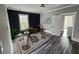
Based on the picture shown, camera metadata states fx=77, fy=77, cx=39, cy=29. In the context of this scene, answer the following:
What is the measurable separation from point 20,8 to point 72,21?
830mm

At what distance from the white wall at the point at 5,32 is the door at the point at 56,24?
0.73 m

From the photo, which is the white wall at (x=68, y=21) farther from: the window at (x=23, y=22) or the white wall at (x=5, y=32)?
the white wall at (x=5, y=32)

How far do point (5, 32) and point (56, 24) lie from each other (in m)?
0.85

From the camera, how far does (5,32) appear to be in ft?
4.08

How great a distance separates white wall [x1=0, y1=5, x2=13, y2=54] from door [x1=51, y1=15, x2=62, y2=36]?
28.7 inches

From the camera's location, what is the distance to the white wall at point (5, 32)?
1.16 meters

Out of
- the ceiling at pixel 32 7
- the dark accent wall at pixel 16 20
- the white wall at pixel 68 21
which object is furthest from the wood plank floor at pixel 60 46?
the ceiling at pixel 32 7

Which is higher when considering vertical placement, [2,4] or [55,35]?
[2,4]

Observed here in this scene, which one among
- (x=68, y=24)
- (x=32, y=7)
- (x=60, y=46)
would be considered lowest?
(x=60, y=46)

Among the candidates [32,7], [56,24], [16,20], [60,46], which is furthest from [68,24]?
[16,20]

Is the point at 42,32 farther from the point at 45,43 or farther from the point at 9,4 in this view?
the point at 9,4

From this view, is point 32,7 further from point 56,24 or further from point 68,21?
point 68,21
